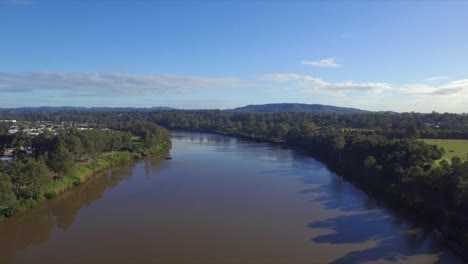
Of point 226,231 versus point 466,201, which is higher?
point 466,201

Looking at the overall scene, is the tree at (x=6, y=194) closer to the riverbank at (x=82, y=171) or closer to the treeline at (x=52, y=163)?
the treeline at (x=52, y=163)

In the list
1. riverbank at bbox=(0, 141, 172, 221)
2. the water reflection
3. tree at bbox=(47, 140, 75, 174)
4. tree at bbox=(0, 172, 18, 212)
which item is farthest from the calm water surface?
tree at bbox=(47, 140, 75, 174)

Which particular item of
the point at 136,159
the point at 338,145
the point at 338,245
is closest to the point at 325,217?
the point at 338,245

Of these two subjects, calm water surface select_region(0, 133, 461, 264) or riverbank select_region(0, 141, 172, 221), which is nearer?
calm water surface select_region(0, 133, 461, 264)

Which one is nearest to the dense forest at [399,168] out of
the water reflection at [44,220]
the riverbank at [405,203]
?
the riverbank at [405,203]

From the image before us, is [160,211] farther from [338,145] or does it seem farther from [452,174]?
[338,145]

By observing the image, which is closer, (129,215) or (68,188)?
(129,215)

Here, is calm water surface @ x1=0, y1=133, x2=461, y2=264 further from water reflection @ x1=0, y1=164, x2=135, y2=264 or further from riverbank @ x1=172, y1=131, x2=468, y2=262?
riverbank @ x1=172, y1=131, x2=468, y2=262

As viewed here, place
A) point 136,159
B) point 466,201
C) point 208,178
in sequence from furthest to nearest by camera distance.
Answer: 1. point 136,159
2. point 208,178
3. point 466,201

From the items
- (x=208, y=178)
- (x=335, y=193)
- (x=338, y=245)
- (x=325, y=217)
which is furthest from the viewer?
(x=208, y=178)
